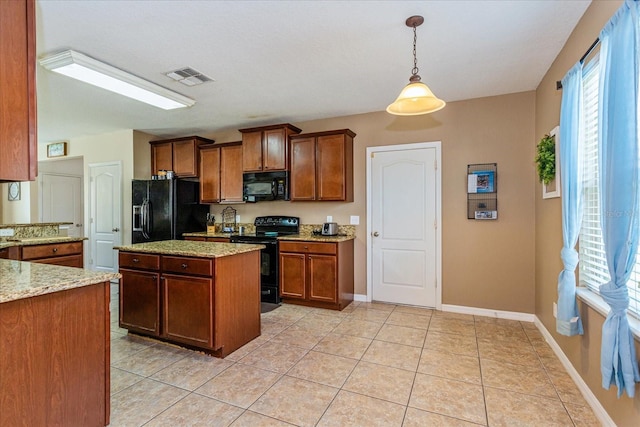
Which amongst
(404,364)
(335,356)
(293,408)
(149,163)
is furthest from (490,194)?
(149,163)

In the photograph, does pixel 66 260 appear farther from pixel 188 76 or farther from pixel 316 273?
pixel 316 273

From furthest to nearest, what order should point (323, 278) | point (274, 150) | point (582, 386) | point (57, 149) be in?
point (57, 149) < point (274, 150) < point (323, 278) < point (582, 386)

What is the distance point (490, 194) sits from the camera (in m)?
3.71

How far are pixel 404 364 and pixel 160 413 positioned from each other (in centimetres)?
177

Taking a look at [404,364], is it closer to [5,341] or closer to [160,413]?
[160,413]

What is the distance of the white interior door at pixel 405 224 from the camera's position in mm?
4008

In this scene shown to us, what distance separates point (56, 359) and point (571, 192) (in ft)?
10.4

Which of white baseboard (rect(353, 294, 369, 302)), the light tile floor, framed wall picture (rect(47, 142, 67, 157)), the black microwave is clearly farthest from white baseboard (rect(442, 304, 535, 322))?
framed wall picture (rect(47, 142, 67, 157))

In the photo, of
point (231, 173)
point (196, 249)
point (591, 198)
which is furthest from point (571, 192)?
point (231, 173)

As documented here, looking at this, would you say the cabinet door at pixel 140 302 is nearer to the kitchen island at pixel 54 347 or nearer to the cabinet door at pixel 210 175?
the kitchen island at pixel 54 347

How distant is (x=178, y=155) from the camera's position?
5281 mm

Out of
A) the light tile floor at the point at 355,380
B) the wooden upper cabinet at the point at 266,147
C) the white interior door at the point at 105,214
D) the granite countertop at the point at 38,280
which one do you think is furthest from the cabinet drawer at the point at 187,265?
the white interior door at the point at 105,214

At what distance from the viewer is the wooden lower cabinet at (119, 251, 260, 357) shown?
2611 millimetres

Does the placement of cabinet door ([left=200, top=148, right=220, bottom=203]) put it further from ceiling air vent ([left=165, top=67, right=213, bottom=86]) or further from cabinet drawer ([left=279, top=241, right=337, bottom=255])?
ceiling air vent ([left=165, top=67, right=213, bottom=86])
